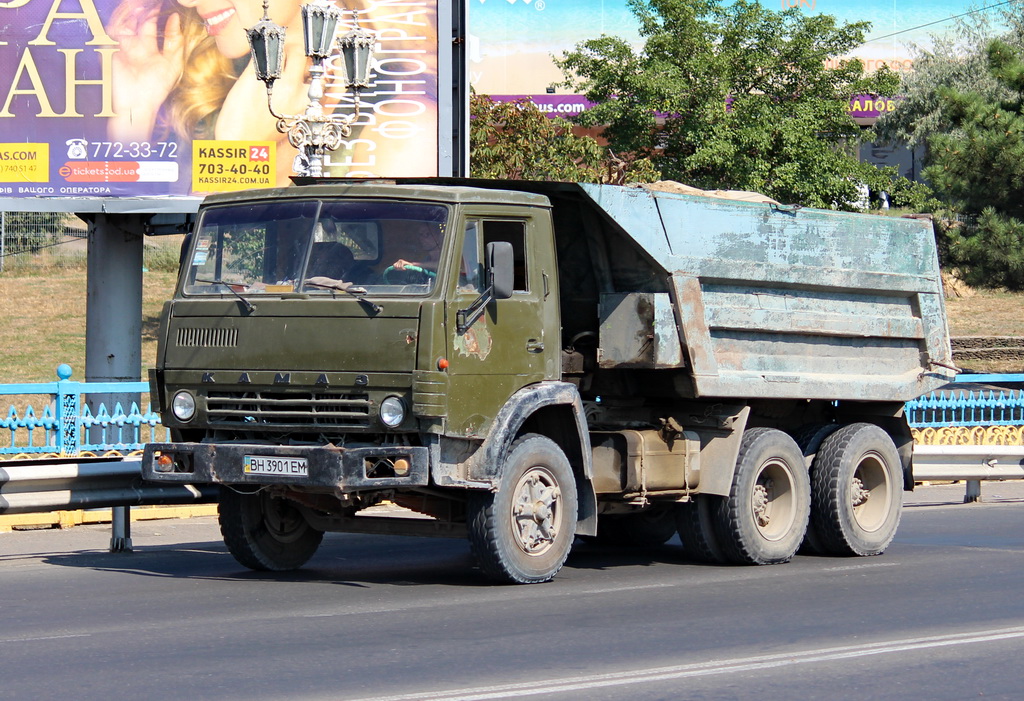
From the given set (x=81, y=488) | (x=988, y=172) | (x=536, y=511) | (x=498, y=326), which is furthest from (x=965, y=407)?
(x=81, y=488)

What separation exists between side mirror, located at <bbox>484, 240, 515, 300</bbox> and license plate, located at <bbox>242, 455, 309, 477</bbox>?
59.9 inches

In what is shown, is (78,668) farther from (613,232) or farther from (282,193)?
(613,232)

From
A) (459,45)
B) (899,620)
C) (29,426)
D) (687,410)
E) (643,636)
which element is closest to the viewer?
(643,636)

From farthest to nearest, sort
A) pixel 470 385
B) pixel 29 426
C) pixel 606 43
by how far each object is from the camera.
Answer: pixel 606 43 → pixel 29 426 → pixel 470 385

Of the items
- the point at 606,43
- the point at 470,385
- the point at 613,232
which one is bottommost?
the point at 470,385

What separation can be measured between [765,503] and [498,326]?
3.05m

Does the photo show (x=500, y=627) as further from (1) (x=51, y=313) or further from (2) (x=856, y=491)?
(1) (x=51, y=313)

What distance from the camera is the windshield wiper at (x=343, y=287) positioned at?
8.51m

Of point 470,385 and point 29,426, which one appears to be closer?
point 470,385

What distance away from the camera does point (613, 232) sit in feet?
32.1

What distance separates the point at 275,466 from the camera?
8539mm

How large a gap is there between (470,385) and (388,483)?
77 cm

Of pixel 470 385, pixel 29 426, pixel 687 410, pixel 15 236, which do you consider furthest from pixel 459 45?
pixel 15 236

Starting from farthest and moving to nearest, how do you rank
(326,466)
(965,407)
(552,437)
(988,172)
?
1. (988,172)
2. (965,407)
3. (552,437)
4. (326,466)
